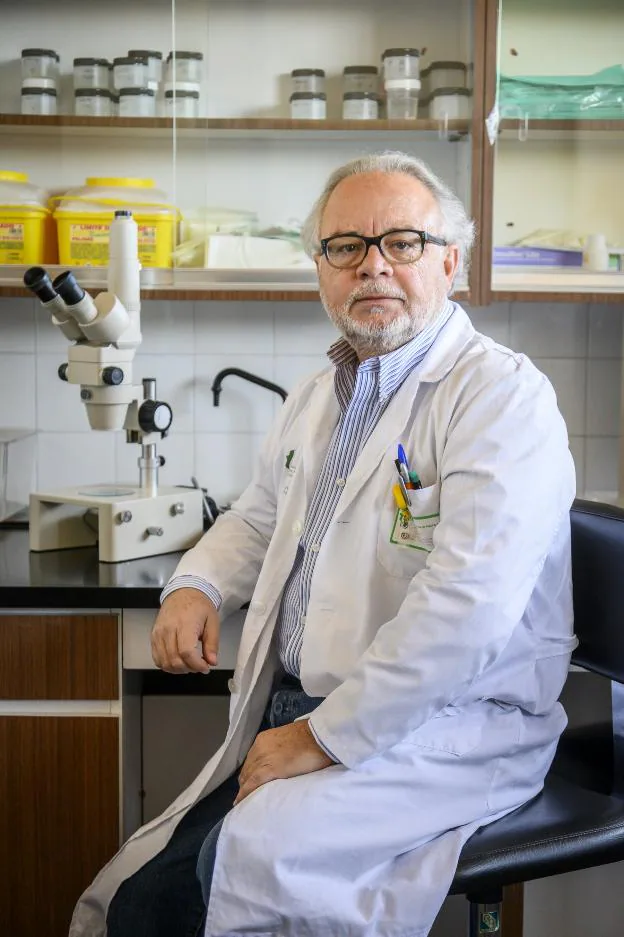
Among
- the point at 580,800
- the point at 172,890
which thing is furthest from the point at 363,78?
the point at 172,890

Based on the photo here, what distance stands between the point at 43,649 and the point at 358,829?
736mm

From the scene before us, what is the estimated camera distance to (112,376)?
192cm

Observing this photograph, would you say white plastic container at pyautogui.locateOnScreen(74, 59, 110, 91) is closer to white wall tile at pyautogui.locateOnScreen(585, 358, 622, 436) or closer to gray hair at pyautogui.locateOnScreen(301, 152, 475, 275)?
gray hair at pyautogui.locateOnScreen(301, 152, 475, 275)

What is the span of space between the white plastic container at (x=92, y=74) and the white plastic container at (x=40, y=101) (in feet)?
0.20

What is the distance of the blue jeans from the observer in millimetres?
1511

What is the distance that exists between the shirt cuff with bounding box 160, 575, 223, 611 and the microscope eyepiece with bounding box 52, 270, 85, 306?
53 cm

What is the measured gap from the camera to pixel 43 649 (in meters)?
1.78

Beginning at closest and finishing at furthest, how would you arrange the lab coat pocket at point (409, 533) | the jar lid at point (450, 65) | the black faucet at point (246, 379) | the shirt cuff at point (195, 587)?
the lab coat pocket at point (409, 533), the shirt cuff at point (195, 587), the jar lid at point (450, 65), the black faucet at point (246, 379)

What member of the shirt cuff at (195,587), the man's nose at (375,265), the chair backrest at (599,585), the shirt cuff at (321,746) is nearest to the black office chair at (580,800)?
the chair backrest at (599,585)

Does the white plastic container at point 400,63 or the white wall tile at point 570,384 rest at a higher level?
the white plastic container at point 400,63

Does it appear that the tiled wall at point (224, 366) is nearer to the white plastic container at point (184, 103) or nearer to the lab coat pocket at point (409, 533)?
the white plastic container at point (184, 103)

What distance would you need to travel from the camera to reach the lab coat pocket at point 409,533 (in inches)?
55.7

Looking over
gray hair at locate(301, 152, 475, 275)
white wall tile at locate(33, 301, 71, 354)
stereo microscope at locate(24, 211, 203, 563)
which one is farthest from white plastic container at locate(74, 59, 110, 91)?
gray hair at locate(301, 152, 475, 275)

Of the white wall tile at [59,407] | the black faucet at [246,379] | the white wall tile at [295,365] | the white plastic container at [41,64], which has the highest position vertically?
the white plastic container at [41,64]
